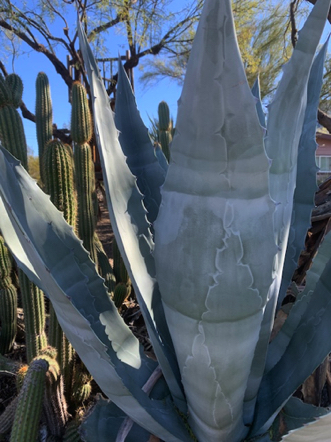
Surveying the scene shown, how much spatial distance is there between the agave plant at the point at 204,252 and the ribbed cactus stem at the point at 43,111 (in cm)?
195

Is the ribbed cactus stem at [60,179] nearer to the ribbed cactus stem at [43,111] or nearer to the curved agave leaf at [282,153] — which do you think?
the curved agave leaf at [282,153]

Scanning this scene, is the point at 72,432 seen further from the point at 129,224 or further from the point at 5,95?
the point at 5,95

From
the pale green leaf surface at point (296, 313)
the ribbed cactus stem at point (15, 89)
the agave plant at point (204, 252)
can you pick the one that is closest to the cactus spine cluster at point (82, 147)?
the ribbed cactus stem at point (15, 89)

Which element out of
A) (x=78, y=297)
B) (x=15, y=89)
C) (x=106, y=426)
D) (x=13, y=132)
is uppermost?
(x=15, y=89)

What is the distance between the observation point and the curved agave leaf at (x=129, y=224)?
2.07 feet

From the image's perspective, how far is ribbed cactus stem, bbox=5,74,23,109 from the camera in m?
1.72

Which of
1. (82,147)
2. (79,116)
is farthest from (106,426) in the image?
(79,116)

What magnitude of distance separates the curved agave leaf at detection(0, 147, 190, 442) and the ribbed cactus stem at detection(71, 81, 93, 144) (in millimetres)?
1605

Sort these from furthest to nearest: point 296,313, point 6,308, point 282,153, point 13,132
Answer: point 6,308 < point 13,132 < point 296,313 < point 282,153

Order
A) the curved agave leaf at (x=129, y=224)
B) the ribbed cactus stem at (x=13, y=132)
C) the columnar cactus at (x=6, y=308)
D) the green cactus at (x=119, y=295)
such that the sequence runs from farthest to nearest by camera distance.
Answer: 1. the green cactus at (x=119, y=295)
2. the columnar cactus at (x=6, y=308)
3. the ribbed cactus stem at (x=13, y=132)
4. the curved agave leaf at (x=129, y=224)

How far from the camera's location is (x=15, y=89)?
75.9 inches

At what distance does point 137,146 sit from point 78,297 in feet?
1.31

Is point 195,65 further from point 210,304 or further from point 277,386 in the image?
point 277,386

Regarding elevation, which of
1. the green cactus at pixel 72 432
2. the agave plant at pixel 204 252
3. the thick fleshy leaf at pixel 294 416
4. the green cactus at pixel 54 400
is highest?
the agave plant at pixel 204 252
